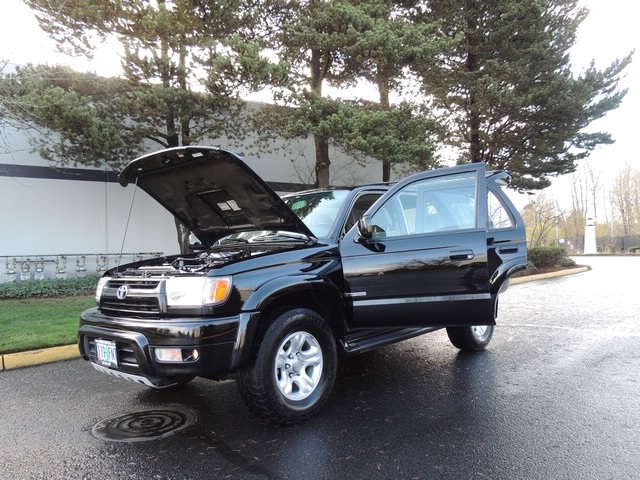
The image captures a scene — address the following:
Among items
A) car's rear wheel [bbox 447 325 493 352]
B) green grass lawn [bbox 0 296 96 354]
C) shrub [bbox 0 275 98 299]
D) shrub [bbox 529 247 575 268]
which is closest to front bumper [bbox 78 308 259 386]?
car's rear wheel [bbox 447 325 493 352]

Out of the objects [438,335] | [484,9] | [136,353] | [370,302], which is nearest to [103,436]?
[136,353]

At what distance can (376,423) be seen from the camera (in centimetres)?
343

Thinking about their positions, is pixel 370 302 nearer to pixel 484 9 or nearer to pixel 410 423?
pixel 410 423

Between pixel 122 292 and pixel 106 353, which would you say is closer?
pixel 106 353

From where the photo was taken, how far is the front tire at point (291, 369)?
3137mm

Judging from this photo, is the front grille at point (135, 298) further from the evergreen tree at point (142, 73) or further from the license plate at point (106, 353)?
the evergreen tree at point (142, 73)

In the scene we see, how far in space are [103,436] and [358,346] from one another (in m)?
2.12

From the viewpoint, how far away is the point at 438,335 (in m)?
6.64

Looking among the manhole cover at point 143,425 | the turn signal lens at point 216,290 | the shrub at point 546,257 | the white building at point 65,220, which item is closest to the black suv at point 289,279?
the turn signal lens at point 216,290

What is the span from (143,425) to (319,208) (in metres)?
2.49

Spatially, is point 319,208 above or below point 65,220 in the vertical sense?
below

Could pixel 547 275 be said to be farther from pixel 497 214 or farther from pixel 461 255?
pixel 461 255

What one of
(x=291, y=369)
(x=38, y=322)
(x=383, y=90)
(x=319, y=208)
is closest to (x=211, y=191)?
(x=319, y=208)

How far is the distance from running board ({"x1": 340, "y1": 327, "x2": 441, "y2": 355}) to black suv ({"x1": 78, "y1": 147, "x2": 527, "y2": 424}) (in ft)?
0.04
